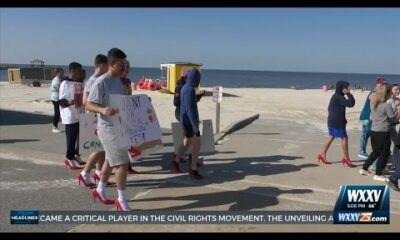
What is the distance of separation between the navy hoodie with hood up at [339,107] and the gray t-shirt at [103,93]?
443cm

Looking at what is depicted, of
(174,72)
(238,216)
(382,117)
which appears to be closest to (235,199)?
(238,216)

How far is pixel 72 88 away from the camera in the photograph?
7.30 meters

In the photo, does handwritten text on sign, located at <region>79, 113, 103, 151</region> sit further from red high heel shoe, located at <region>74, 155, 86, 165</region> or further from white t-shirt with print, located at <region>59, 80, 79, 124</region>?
red high heel shoe, located at <region>74, 155, 86, 165</region>

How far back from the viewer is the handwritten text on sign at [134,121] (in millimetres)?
5137

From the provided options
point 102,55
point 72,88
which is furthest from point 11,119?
point 102,55

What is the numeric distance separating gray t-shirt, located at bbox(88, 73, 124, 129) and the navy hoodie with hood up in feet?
14.5

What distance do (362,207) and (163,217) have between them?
2273 mm

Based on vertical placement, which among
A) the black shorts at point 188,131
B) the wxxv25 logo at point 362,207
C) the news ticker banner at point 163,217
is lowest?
the news ticker banner at point 163,217

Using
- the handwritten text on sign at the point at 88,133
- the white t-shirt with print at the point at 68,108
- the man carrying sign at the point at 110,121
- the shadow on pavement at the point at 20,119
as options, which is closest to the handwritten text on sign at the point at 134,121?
the man carrying sign at the point at 110,121

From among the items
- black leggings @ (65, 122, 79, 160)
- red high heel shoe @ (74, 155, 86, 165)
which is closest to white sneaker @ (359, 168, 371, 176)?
red high heel shoe @ (74, 155, 86, 165)

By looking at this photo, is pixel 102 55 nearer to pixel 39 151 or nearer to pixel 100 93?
pixel 100 93

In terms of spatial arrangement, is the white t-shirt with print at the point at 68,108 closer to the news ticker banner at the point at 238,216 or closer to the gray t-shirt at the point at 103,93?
the gray t-shirt at the point at 103,93
